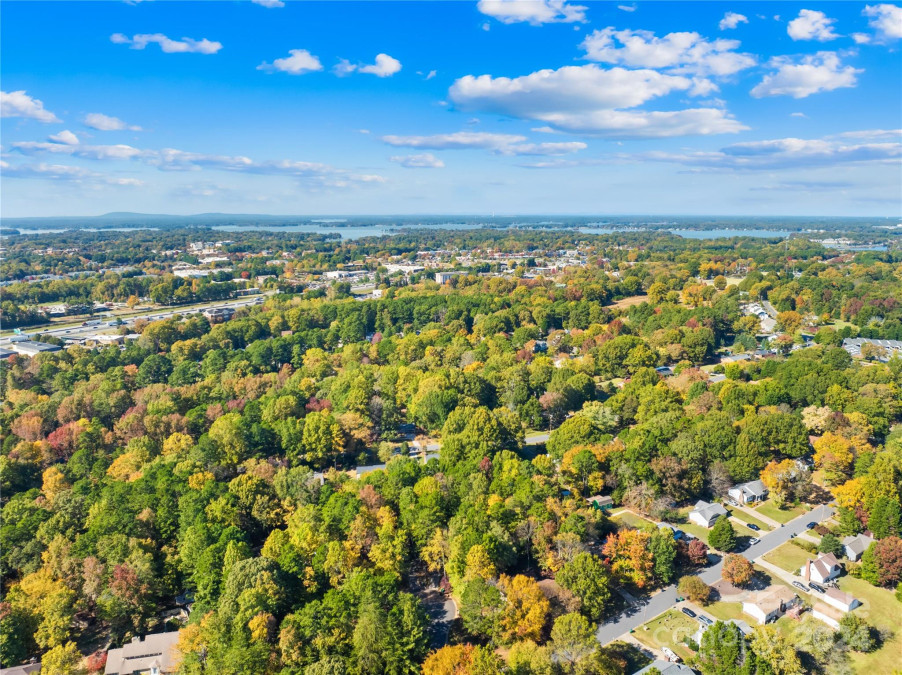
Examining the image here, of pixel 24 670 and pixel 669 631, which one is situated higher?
pixel 669 631

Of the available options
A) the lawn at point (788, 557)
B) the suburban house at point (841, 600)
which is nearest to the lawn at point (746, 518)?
the lawn at point (788, 557)

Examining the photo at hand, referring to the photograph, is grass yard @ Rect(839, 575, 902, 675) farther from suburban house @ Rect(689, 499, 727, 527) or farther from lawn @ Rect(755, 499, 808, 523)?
suburban house @ Rect(689, 499, 727, 527)

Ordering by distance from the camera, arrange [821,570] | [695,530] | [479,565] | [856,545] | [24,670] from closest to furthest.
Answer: [24,670], [479,565], [821,570], [856,545], [695,530]

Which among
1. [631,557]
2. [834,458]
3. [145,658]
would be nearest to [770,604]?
[631,557]

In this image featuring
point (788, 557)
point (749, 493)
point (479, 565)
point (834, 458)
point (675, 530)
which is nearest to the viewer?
point (479, 565)

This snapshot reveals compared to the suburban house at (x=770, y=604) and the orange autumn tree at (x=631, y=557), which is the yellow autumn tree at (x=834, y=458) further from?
the orange autumn tree at (x=631, y=557)

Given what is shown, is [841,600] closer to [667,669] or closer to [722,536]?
[722,536]
